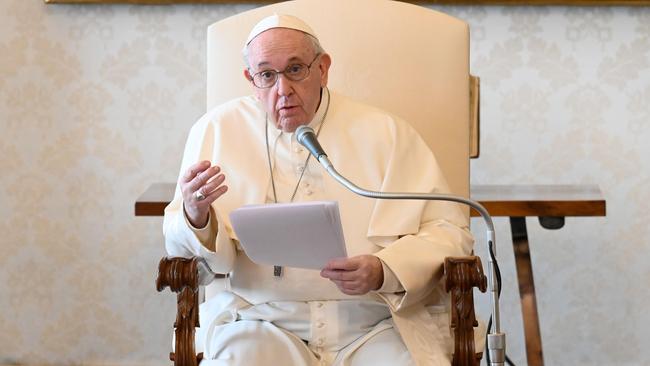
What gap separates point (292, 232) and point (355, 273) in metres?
0.23

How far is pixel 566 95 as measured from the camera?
14.6ft

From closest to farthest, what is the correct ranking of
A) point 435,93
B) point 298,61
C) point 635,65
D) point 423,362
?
point 423,362, point 298,61, point 435,93, point 635,65

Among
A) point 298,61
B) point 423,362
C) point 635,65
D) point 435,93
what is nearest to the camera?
point 423,362

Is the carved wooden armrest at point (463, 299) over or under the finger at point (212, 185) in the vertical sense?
under

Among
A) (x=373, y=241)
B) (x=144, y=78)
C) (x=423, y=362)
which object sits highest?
(x=144, y=78)

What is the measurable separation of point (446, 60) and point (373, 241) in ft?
2.50

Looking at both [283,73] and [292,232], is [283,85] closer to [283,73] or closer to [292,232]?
[283,73]

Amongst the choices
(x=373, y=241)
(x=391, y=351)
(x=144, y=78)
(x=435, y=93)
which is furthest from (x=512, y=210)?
(x=144, y=78)

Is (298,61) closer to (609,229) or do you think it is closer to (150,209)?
(150,209)

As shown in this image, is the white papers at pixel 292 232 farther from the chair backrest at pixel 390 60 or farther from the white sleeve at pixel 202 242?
the chair backrest at pixel 390 60

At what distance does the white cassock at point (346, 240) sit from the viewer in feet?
9.10

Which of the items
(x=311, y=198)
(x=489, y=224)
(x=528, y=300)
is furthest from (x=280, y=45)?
(x=528, y=300)

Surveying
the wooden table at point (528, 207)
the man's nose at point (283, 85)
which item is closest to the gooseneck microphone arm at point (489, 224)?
the man's nose at point (283, 85)

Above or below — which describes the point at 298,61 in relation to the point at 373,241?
above
